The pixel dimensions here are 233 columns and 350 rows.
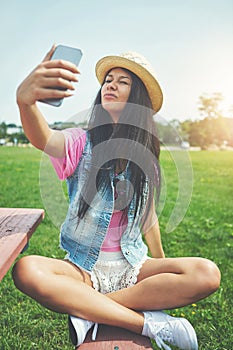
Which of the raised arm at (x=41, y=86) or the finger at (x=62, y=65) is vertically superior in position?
the finger at (x=62, y=65)

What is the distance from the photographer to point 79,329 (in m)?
1.57

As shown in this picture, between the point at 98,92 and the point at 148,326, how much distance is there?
1025mm

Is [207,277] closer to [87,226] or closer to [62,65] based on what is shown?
[87,226]

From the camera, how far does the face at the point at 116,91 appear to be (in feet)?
6.58

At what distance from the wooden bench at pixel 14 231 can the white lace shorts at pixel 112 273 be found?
32cm

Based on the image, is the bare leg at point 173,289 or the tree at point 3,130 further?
the tree at point 3,130

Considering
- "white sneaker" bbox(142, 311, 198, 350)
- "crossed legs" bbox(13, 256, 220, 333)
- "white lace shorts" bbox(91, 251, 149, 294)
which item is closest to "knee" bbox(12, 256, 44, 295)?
"crossed legs" bbox(13, 256, 220, 333)

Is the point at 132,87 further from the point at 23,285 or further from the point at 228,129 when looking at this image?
the point at 228,129

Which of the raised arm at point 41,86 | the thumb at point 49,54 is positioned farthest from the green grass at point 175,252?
the thumb at point 49,54

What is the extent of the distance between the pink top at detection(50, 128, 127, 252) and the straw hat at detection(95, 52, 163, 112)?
0.30 metres

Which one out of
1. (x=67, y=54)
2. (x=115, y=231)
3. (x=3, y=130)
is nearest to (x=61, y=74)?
(x=67, y=54)

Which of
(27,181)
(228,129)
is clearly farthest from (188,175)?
(228,129)

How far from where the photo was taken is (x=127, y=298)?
1826mm

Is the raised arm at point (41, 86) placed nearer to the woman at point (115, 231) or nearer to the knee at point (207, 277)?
the woman at point (115, 231)
